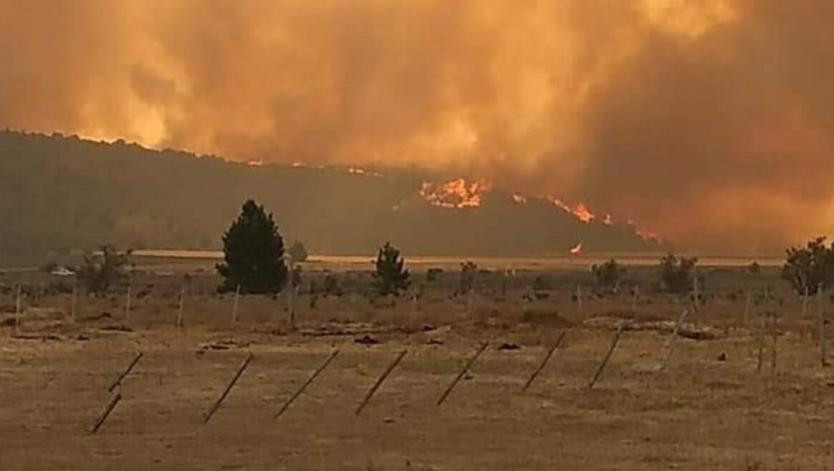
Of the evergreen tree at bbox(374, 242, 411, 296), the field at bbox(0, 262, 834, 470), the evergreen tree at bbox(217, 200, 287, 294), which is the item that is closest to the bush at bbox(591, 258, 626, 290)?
the evergreen tree at bbox(374, 242, 411, 296)

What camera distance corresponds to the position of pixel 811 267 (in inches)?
4082

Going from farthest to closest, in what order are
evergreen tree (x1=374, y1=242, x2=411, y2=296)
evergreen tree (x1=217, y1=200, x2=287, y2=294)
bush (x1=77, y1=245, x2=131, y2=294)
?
bush (x1=77, y1=245, x2=131, y2=294), evergreen tree (x1=374, y1=242, x2=411, y2=296), evergreen tree (x1=217, y1=200, x2=287, y2=294)

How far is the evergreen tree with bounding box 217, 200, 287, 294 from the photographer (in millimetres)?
80375

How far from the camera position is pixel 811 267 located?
104 meters

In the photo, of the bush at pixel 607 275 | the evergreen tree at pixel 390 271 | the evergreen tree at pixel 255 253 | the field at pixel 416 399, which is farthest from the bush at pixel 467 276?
the field at pixel 416 399

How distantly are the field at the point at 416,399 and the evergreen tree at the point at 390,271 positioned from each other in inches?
1570

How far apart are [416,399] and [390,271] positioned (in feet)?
215

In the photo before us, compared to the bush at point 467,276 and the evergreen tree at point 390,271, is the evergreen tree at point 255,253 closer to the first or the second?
the evergreen tree at point 390,271

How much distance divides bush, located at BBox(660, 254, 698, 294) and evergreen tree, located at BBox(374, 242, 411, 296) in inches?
1227

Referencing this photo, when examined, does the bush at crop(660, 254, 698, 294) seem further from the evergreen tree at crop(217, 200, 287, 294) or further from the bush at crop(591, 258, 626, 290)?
the evergreen tree at crop(217, 200, 287, 294)

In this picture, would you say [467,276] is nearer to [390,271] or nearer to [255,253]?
[390,271]

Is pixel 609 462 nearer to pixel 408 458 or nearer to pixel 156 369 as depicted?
pixel 408 458

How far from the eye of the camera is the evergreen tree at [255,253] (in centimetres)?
8038

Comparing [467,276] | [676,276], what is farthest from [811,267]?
[467,276]
